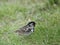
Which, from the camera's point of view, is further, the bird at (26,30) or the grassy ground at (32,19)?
the bird at (26,30)

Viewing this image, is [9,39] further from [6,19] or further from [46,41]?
[6,19]

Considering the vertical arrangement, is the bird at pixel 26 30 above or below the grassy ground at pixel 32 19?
above

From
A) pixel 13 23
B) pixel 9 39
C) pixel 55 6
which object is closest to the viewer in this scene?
pixel 9 39

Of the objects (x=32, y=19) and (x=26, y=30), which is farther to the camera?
(x=32, y=19)

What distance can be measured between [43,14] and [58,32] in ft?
5.61

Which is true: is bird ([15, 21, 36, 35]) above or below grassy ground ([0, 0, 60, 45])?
above

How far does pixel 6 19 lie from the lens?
375 inches

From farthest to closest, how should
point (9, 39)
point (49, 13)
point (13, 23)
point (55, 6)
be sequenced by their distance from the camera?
point (55, 6) → point (49, 13) → point (13, 23) → point (9, 39)

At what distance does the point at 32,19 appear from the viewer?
9344 mm

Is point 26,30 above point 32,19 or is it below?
above

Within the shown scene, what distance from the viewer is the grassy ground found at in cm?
751

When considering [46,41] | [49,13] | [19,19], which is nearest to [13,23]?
[19,19]

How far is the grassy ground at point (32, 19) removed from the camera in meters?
7.51

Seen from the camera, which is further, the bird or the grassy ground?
the bird
